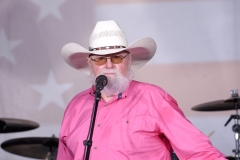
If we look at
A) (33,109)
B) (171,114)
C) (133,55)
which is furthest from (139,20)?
(171,114)

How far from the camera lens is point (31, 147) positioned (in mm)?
5223

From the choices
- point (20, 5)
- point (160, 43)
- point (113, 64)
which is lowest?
point (113, 64)

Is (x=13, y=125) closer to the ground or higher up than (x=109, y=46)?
closer to the ground

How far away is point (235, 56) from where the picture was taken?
5480mm

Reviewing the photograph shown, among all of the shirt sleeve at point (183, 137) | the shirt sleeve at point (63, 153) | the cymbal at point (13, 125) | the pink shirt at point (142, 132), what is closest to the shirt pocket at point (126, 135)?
the pink shirt at point (142, 132)

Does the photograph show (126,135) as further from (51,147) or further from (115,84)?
(51,147)

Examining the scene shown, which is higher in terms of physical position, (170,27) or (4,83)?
(170,27)

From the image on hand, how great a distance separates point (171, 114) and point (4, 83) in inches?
118

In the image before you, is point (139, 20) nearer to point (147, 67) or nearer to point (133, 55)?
point (147, 67)

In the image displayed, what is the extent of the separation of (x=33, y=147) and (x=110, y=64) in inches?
87.0

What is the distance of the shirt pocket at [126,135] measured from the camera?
3.07m

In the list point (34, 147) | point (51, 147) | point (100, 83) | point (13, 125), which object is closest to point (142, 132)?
point (100, 83)

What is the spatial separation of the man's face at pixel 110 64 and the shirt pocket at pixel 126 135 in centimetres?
28

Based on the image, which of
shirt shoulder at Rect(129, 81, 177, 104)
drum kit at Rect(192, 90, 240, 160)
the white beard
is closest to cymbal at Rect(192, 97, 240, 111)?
drum kit at Rect(192, 90, 240, 160)
